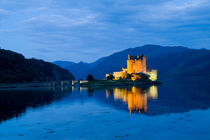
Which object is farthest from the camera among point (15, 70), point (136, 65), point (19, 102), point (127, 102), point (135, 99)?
point (136, 65)

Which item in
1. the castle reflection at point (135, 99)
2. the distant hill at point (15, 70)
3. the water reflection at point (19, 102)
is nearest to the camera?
the water reflection at point (19, 102)

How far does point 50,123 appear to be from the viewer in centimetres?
2925

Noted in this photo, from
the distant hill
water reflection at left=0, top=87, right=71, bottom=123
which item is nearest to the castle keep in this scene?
the distant hill

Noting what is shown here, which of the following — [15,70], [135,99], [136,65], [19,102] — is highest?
[136,65]

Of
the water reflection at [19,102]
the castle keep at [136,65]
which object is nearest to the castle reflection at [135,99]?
the water reflection at [19,102]

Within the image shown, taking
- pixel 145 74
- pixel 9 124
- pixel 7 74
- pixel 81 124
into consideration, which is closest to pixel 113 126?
pixel 81 124

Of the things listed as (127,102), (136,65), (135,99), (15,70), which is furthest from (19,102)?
(136,65)

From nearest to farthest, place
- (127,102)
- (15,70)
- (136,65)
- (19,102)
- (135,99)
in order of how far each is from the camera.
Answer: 1. (127,102)
2. (19,102)
3. (135,99)
4. (15,70)
5. (136,65)

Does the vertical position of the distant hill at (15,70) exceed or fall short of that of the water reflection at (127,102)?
it exceeds it

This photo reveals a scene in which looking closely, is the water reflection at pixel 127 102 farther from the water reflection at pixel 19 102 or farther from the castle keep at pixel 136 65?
the castle keep at pixel 136 65

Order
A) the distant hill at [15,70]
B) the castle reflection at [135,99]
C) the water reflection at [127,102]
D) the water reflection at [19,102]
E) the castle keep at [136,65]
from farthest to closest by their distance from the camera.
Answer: the castle keep at [136,65] → the distant hill at [15,70] → the castle reflection at [135,99] → the water reflection at [127,102] → the water reflection at [19,102]

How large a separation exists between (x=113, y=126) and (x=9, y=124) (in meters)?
11.2

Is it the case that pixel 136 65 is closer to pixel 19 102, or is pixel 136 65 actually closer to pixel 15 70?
pixel 15 70

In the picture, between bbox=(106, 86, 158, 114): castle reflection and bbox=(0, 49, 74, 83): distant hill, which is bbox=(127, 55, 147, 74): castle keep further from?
bbox=(106, 86, 158, 114): castle reflection
